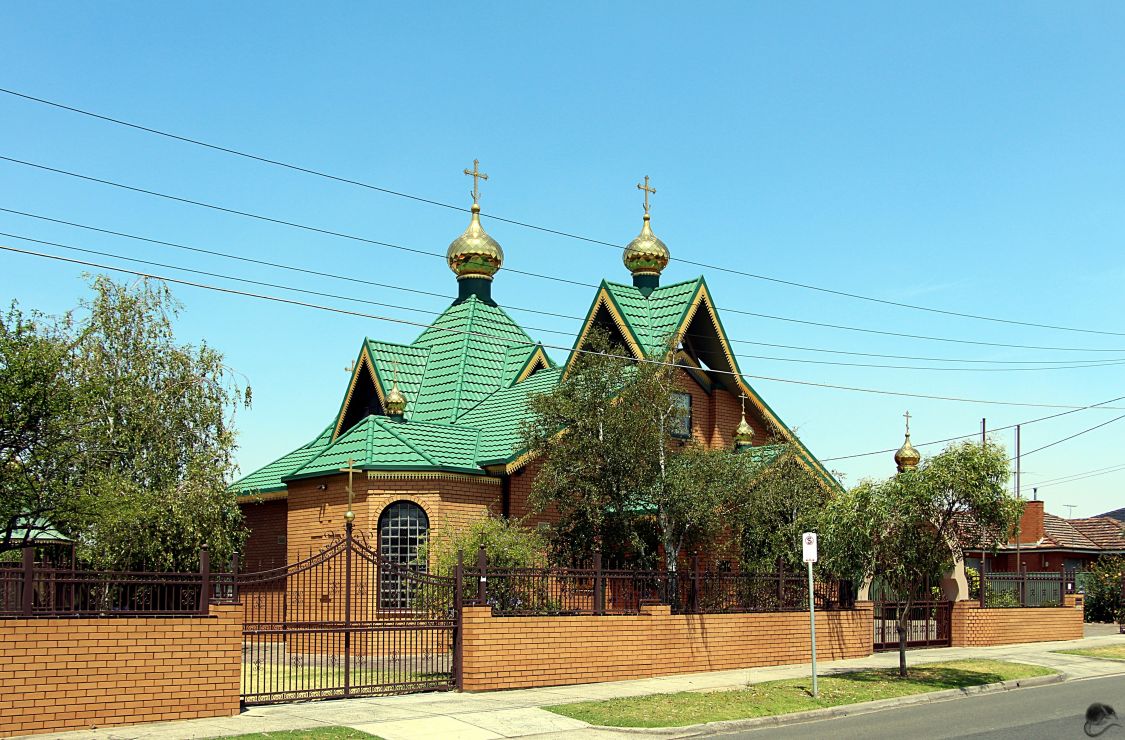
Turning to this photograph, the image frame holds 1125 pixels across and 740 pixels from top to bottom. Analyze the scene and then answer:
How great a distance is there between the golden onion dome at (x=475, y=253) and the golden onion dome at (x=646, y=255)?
411 centimetres

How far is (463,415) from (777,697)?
15746 millimetres

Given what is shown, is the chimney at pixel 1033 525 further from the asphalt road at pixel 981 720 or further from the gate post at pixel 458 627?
the gate post at pixel 458 627

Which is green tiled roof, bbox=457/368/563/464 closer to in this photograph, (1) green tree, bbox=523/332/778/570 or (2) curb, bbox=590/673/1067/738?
(1) green tree, bbox=523/332/778/570

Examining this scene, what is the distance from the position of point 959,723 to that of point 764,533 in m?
10.3

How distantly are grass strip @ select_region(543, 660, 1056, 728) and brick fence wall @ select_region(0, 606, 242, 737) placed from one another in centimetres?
443

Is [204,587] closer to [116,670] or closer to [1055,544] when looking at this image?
[116,670]

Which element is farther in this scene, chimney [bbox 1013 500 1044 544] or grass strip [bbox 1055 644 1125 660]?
chimney [bbox 1013 500 1044 544]

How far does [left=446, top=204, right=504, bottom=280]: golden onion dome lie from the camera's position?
118ft

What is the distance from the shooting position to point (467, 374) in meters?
33.2

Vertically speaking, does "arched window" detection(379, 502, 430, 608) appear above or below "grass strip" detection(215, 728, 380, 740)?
above

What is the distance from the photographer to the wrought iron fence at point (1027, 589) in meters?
30.7

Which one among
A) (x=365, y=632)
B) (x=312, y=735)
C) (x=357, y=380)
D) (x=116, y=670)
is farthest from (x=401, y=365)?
(x=312, y=735)

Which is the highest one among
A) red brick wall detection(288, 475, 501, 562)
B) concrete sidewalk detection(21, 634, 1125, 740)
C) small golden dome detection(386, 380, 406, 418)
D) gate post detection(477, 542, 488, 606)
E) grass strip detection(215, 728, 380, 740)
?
small golden dome detection(386, 380, 406, 418)

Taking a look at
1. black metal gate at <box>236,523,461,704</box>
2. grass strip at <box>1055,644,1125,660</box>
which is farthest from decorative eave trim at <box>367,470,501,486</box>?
grass strip at <box>1055,644,1125,660</box>
